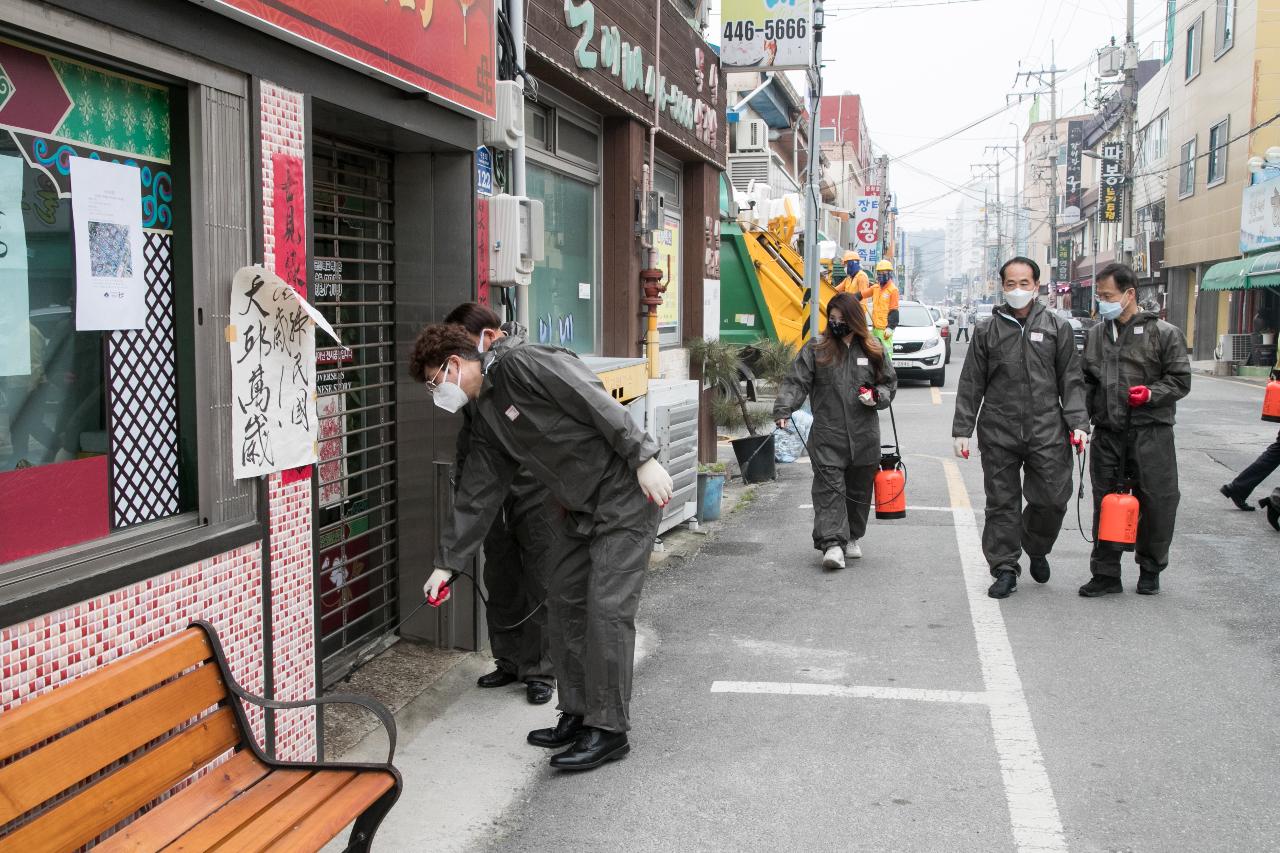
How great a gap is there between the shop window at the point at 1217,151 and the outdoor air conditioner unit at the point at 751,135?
15.4 meters

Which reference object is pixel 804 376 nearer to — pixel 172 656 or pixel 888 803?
pixel 888 803

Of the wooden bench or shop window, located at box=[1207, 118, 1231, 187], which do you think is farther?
shop window, located at box=[1207, 118, 1231, 187]

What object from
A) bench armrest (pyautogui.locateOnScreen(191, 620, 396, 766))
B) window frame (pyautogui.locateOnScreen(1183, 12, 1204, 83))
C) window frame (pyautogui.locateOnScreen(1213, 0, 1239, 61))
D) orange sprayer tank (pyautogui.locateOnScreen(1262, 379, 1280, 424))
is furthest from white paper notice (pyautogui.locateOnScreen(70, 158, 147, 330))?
window frame (pyautogui.locateOnScreen(1183, 12, 1204, 83))

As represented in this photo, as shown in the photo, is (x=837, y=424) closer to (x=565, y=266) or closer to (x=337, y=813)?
(x=565, y=266)

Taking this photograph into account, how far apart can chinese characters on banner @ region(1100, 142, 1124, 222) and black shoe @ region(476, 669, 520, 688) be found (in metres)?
40.1

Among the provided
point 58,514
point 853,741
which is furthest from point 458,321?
point 853,741

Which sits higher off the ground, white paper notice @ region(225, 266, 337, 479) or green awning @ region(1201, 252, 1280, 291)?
green awning @ region(1201, 252, 1280, 291)

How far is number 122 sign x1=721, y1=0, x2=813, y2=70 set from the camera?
37.4 ft

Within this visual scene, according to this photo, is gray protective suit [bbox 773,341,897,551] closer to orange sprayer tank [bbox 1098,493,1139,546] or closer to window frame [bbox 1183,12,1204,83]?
orange sprayer tank [bbox 1098,493,1139,546]

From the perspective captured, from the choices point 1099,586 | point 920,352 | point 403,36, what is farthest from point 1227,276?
point 403,36

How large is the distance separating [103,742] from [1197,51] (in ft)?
135

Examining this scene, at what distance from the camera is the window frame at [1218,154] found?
33500 mm

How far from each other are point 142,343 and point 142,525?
0.56m

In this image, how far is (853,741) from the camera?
470 cm
